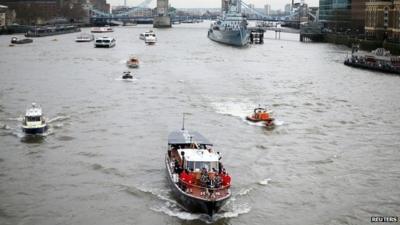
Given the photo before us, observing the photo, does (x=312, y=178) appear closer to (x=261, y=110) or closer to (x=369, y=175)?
(x=369, y=175)

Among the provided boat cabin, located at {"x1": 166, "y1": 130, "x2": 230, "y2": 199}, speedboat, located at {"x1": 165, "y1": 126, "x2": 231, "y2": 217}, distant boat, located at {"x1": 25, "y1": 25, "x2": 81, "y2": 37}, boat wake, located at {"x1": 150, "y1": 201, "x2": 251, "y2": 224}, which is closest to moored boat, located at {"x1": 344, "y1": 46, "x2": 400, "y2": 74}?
boat cabin, located at {"x1": 166, "y1": 130, "x2": 230, "y2": 199}

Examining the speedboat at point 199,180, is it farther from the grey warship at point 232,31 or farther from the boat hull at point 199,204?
the grey warship at point 232,31

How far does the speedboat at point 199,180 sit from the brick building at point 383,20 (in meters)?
69.1

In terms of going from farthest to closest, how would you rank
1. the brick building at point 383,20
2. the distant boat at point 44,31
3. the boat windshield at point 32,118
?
the distant boat at point 44,31
the brick building at point 383,20
the boat windshield at point 32,118

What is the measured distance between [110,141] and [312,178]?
31.8 feet

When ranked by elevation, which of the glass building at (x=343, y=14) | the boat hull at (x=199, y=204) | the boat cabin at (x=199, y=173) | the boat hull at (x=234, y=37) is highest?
the glass building at (x=343, y=14)

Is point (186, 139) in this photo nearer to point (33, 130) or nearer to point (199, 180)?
point (199, 180)

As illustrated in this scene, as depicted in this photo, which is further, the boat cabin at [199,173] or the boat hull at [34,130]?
the boat hull at [34,130]

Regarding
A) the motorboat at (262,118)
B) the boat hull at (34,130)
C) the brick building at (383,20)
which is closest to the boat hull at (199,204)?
the boat hull at (34,130)

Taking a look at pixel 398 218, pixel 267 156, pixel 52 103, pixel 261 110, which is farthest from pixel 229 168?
pixel 52 103

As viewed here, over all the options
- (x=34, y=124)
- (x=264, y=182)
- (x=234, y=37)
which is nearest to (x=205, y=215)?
(x=264, y=182)

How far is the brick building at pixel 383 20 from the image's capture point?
88062 millimetres

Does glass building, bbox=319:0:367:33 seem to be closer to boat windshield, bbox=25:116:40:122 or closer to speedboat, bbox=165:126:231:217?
boat windshield, bbox=25:116:40:122

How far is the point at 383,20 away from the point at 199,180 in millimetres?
82398
